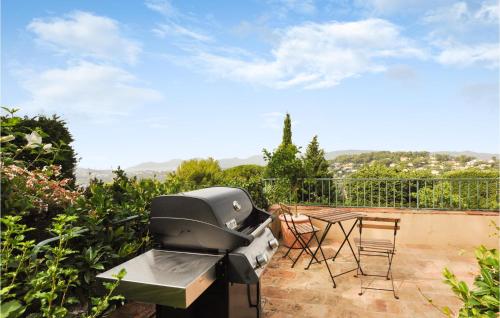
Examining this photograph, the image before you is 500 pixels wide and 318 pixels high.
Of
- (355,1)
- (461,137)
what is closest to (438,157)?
(461,137)

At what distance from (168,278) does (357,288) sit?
3388 mm

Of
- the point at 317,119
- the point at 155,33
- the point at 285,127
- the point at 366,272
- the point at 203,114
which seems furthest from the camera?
the point at 285,127

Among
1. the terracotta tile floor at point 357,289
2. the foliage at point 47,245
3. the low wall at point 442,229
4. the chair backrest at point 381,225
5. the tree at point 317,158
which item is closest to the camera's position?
the foliage at point 47,245

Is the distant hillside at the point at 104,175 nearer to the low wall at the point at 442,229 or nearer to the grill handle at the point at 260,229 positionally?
the grill handle at the point at 260,229

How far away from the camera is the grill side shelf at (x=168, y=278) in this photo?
1512mm

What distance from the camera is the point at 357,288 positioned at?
162 inches

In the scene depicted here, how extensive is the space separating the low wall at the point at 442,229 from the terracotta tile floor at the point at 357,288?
0.55 m

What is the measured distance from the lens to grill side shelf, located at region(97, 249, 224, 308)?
1512 millimetres

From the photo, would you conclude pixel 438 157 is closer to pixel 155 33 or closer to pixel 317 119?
pixel 317 119

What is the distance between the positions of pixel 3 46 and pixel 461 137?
1369cm

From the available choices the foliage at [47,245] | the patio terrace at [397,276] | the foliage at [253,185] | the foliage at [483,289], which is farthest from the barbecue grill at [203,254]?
the foliage at [253,185]

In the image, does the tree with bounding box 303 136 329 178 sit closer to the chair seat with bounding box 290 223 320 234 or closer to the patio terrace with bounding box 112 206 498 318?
Result: the patio terrace with bounding box 112 206 498 318

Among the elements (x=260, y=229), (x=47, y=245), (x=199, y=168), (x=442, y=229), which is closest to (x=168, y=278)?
(x=47, y=245)

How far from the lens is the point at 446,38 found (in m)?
7.27
